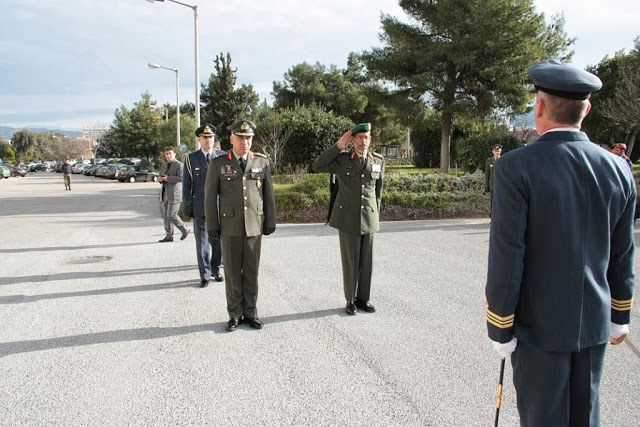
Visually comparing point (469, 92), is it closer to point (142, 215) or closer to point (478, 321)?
point (142, 215)

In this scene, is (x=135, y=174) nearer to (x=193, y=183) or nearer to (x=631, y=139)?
(x=193, y=183)

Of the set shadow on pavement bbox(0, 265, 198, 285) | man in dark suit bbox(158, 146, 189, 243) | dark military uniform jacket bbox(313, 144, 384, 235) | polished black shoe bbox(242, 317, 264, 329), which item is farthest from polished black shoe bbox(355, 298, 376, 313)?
man in dark suit bbox(158, 146, 189, 243)

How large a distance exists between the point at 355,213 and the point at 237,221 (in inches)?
52.3

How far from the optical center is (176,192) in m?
9.52

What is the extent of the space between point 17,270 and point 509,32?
2134cm

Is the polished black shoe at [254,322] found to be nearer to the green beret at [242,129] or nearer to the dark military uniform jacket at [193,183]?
the green beret at [242,129]

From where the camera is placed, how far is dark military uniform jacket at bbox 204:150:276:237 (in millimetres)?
5008

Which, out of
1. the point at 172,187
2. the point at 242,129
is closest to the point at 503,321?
the point at 242,129

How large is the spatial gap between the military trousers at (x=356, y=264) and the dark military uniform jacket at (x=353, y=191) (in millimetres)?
120

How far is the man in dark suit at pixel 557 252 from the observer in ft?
6.87

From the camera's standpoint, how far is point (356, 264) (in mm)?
5398

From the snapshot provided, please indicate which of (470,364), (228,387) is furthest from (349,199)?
(228,387)

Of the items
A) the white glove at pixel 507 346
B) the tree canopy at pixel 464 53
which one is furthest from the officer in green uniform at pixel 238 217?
the tree canopy at pixel 464 53

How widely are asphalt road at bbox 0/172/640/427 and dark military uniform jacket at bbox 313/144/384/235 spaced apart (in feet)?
3.35
